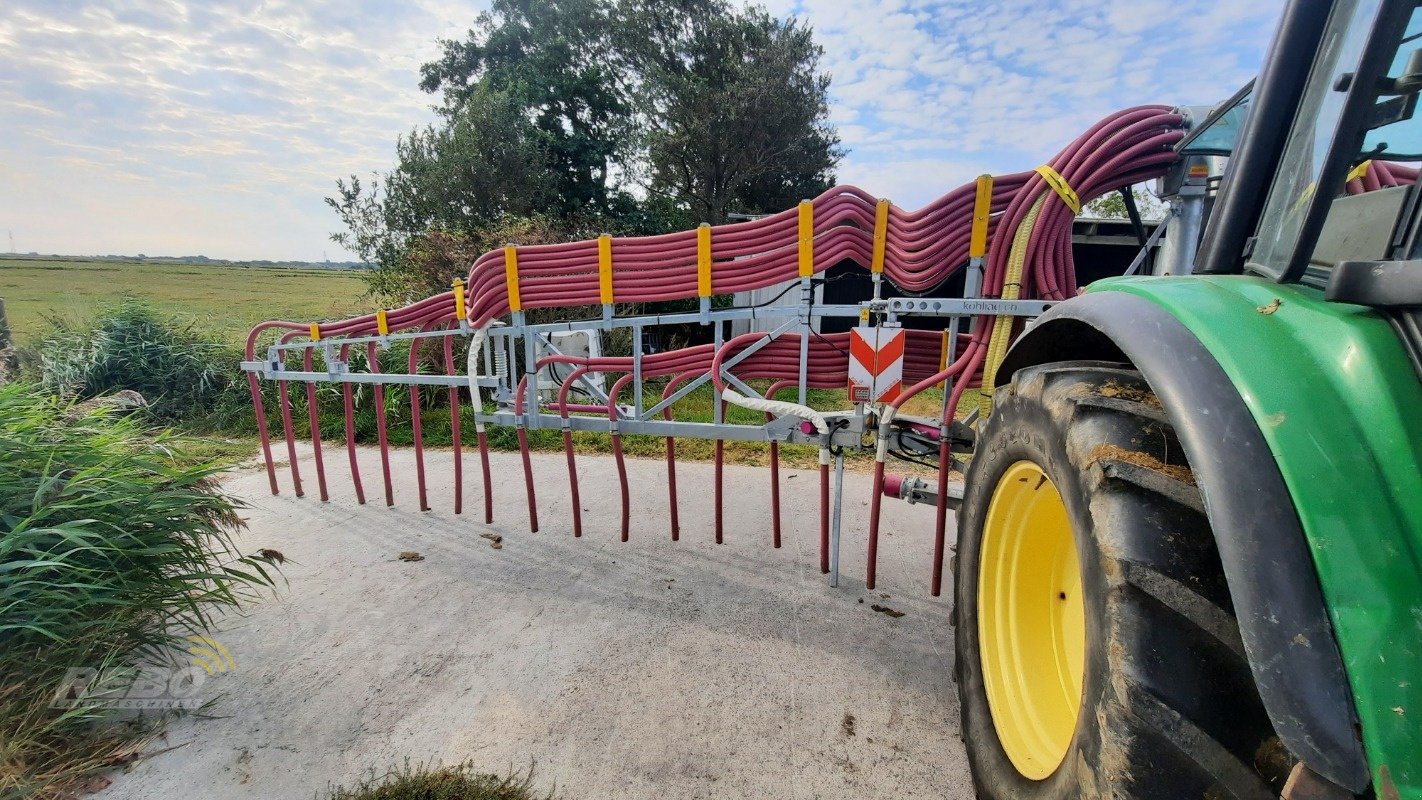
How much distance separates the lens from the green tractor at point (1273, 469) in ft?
2.46

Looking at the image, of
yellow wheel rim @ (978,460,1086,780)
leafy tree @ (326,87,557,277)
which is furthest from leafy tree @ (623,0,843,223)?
yellow wheel rim @ (978,460,1086,780)

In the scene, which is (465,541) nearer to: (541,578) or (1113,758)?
(541,578)

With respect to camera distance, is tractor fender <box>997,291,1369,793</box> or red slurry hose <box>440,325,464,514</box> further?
red slurry hose <box>440,325,464,514</box>

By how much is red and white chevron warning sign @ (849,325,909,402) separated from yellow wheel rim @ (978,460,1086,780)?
1032 millimetres

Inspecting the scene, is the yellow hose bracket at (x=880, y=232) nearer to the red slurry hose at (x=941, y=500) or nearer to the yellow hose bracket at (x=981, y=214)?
the yellow hose bracket at (x=981, y=214)

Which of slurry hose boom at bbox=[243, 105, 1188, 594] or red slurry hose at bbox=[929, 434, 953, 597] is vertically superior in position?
slurry hose boom at bbox=[243, 105, 1188, 594]

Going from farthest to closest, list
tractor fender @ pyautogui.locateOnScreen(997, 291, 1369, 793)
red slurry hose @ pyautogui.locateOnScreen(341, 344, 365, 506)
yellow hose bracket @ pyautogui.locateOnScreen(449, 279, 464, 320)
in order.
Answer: red slurry hose @ pyautogui.locateOnScreen(341, 344, 365, 506)
yellow hose bracket @ pyautogui.locateOnScreen(449, 279, 464, 320)
tractor fender @ pyautogui.locateOnScreen(997, 291, 1369, 793)

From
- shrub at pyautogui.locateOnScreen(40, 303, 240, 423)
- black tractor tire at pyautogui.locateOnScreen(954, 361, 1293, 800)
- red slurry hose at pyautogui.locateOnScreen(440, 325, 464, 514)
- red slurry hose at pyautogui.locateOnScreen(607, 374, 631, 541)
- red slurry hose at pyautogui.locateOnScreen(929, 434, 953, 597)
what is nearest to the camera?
black tractor tire at pyautogui.locateOnScreen(954, 361, 1293, 800)

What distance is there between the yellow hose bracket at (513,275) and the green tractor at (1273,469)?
2632mm

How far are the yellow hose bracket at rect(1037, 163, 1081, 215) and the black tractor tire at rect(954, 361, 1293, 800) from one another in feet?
4.48

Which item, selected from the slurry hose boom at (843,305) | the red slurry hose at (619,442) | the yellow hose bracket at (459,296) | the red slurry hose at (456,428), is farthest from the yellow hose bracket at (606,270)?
the red slurry hose at (456,428)

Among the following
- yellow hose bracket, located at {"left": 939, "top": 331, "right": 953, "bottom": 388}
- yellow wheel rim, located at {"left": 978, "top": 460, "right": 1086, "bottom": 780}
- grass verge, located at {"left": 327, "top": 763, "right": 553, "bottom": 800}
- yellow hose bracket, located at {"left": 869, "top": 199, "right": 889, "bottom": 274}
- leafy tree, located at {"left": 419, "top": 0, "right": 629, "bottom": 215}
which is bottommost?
grass verge, located at {"left": 327, "top": 763, "right": 553, "bottom": 800}

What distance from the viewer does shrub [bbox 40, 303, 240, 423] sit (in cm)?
690

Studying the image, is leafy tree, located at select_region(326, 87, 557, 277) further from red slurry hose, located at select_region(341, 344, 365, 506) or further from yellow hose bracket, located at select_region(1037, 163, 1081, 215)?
yellow hose bracket, located at select_region(1037, 163, 1081, 215)
